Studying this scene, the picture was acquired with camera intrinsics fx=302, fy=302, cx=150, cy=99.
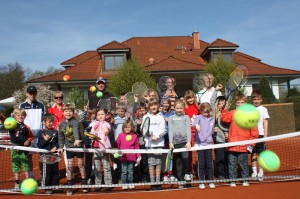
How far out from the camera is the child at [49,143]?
6055 millimetres

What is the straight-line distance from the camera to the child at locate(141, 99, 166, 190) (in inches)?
231

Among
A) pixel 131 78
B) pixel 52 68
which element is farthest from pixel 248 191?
pixel 52 68

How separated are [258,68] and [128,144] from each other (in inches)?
875

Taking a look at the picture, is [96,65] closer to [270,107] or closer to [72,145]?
[270,107]

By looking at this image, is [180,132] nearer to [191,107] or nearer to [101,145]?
[191,107]

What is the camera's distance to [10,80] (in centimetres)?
4931

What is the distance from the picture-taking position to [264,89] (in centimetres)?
2036

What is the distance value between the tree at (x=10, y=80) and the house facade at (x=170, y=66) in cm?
2454

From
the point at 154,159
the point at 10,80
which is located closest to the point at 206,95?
the point at 154,159

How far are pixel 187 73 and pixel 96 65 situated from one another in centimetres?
778

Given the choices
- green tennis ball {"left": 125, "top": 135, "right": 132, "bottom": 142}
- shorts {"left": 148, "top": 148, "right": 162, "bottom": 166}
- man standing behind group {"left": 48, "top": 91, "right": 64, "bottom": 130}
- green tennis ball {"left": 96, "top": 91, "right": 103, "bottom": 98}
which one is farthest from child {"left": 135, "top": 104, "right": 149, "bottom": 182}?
man standing behind group {"left": 48, "top": 91, "right": 64, "bottom": 130}

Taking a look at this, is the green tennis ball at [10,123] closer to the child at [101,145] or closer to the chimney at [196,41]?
the child at [101,145]

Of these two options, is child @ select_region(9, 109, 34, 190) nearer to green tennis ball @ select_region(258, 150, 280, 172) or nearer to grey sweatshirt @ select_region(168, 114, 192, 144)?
grey sweatshirt @ select_region(168, 114, 192, 144)

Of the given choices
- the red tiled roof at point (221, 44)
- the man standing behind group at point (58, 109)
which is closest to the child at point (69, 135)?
the man standing behind group at point (58, 109)
